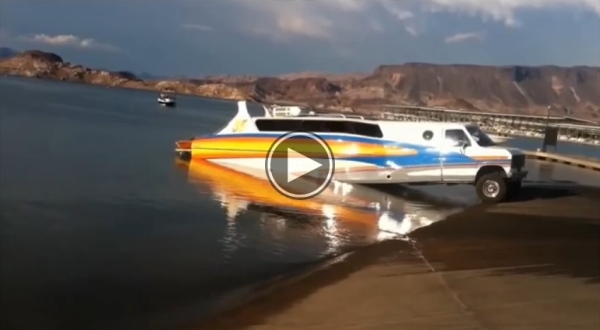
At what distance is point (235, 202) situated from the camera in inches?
716

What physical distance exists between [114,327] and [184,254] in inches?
148

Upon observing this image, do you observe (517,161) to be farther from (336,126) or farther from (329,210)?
(329,210)

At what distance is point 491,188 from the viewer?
19.6m

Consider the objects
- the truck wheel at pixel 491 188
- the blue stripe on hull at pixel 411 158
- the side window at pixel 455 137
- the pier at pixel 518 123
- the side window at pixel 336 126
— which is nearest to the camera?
the truck wheel at pixel 491 188

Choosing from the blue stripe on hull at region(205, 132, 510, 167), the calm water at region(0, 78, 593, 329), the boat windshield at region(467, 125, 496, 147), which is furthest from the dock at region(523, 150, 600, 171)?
the blue stripe on hull at region(205, 132, 510, 167)

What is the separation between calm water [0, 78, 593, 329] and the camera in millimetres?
9234

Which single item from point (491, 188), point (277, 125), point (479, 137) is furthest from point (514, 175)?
point (277, 125)

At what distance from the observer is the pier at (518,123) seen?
273 ft

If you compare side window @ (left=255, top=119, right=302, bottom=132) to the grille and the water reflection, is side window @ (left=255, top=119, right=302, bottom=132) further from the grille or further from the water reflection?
the grille

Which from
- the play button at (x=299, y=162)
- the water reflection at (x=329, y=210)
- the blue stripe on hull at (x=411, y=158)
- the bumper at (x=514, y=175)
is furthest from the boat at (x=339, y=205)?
the bumper at (x=514, y=175)

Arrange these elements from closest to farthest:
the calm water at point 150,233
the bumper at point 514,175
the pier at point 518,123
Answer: the calm water at point 150,233
the bumper at point 514,175
the pier at point 518,123

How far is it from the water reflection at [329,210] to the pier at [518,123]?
60.0 m

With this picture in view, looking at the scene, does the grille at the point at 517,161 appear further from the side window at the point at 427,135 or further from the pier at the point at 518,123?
the pier at the point at 518,123

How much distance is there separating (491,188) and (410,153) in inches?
92.5
